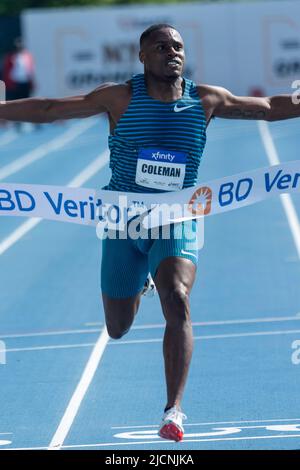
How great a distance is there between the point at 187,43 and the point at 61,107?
33.2 metres

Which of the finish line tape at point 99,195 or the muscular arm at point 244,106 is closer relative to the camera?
the muscular arm at point 244,106

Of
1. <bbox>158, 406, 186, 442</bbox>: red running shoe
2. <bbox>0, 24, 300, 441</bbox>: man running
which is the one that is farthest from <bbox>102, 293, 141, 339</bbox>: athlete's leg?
<bbox>158, 406, 186, 442</bbox>: red running shoe

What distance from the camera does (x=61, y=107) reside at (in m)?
7.18

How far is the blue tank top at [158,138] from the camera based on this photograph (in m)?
7.11

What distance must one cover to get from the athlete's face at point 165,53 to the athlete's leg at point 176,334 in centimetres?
107

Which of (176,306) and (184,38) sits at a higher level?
(184,38)

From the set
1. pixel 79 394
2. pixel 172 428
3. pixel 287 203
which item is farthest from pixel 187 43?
pixel 172 428

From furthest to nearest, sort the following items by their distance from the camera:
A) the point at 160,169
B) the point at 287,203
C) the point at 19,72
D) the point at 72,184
Answer: the point at 19,72 < the point at 72,184 < the point at 287,203 < the point at 160,169

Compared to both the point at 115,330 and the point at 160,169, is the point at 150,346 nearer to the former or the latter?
the point at 115,330

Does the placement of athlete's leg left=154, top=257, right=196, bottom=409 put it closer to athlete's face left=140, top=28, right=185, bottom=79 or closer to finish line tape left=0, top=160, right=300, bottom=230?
finish line tape left=0, top=160, right=300, bottom=230

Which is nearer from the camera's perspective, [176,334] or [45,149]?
[176,334]

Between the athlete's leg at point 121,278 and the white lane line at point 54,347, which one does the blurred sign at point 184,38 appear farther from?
the athlete's leg at point 121,278

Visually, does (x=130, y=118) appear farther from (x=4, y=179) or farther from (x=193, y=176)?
(x=4, y=179)

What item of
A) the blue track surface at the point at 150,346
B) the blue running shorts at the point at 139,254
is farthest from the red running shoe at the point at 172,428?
the blue running shorts at the point at 139,254
